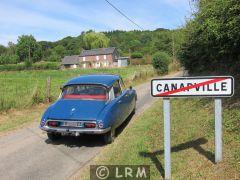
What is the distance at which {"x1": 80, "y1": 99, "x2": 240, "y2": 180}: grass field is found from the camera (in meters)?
5.34

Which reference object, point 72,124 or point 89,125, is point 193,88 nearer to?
point 89,125

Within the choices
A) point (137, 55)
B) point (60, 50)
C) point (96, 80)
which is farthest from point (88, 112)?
point (60, 50)

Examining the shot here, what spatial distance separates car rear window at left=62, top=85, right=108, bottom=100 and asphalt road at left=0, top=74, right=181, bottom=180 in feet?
3.68

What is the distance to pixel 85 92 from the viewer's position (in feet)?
31.9

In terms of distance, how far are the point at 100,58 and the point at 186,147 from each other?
346 feet

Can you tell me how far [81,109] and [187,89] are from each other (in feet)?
13.5

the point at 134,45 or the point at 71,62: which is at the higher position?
the point at 134,45

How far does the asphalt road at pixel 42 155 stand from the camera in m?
6.71

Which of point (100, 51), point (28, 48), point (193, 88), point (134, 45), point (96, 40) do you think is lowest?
point (193, 88)

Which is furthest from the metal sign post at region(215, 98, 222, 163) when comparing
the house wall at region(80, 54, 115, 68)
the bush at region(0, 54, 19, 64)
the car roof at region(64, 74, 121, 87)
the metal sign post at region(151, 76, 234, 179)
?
the bush at region(0, 54, 19, 64)

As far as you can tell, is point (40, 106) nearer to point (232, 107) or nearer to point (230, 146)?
point (232, 107)

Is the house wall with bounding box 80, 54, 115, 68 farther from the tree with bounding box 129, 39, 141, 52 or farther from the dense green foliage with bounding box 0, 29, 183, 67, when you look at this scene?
the tree with bounding box 129, 39, 141, 52

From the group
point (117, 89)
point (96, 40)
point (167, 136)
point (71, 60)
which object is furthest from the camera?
point (96, 40)
